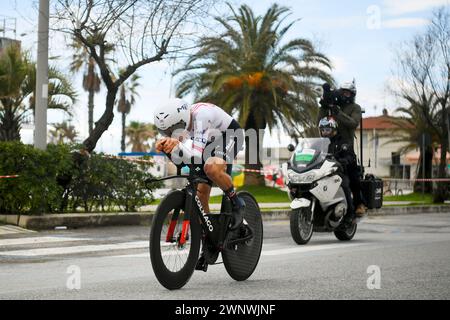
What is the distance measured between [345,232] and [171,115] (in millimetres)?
5778

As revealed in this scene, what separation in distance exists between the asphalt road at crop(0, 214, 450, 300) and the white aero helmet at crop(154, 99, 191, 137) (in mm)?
1277

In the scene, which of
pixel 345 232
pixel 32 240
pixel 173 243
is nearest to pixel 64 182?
pixel 32 240

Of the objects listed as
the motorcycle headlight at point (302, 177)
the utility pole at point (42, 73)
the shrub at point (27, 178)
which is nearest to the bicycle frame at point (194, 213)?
the motorcycle headlight at point (302, 177)

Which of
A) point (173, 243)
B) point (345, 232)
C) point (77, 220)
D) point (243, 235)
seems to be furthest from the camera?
point (77, 220)

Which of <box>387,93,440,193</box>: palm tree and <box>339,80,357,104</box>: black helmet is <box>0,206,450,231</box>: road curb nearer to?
<box>339,80,357,104</box>: black helmet

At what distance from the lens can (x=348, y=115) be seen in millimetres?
11109

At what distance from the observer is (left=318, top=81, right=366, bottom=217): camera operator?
10.9m

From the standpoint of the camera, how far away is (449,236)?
40.4ft

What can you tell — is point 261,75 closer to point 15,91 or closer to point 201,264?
point 15,91

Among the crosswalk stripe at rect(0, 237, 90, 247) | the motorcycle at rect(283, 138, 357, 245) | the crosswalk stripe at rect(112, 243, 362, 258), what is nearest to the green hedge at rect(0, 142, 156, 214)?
the crosswalk stripe at rect(0, 237, 90, 247)

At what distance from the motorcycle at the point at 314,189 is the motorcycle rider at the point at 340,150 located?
13cm

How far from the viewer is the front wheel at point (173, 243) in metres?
5.57

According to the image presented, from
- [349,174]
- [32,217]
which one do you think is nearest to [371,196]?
[349,174]
